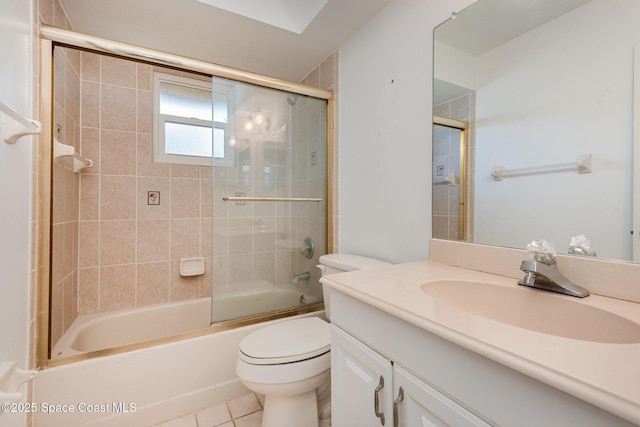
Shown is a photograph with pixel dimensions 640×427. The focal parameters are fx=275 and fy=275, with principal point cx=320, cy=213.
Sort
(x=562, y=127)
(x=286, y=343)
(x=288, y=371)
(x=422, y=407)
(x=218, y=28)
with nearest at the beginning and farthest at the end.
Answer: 1. (x=422, y=407)
2. (x=562, y=127)
3. (x=288, y=371)
4. (x=286, y=343)
5. (x=218, y=28)

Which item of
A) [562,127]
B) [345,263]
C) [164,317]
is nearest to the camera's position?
[562,127]

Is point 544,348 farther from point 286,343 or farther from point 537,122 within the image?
point 286,343

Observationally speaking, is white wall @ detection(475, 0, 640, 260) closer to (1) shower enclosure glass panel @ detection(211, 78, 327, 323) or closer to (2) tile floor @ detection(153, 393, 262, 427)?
(1) shower enclosure glass panel @ detection(211, 78, 327, 323)

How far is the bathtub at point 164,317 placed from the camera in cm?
159

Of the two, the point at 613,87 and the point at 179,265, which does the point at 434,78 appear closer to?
the point at 613,87

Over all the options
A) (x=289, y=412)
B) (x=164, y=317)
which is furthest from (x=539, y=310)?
(x=164, y=317)

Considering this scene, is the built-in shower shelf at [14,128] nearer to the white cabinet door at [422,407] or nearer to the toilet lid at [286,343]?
the toilet lid at [286,343]

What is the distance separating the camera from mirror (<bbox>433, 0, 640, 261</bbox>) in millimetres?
765

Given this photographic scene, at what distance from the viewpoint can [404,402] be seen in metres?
0.68

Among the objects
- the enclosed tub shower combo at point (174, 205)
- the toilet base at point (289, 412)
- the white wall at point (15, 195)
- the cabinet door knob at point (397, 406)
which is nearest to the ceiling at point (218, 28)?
the enclosed tub shower combo at point (174, 205)

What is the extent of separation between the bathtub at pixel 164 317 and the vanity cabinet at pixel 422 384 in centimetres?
87

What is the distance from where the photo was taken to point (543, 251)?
81 centimetres

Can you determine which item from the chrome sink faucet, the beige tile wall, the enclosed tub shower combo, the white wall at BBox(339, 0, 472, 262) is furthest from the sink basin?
the beige tile wall

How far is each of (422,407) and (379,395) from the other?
0.45ft
